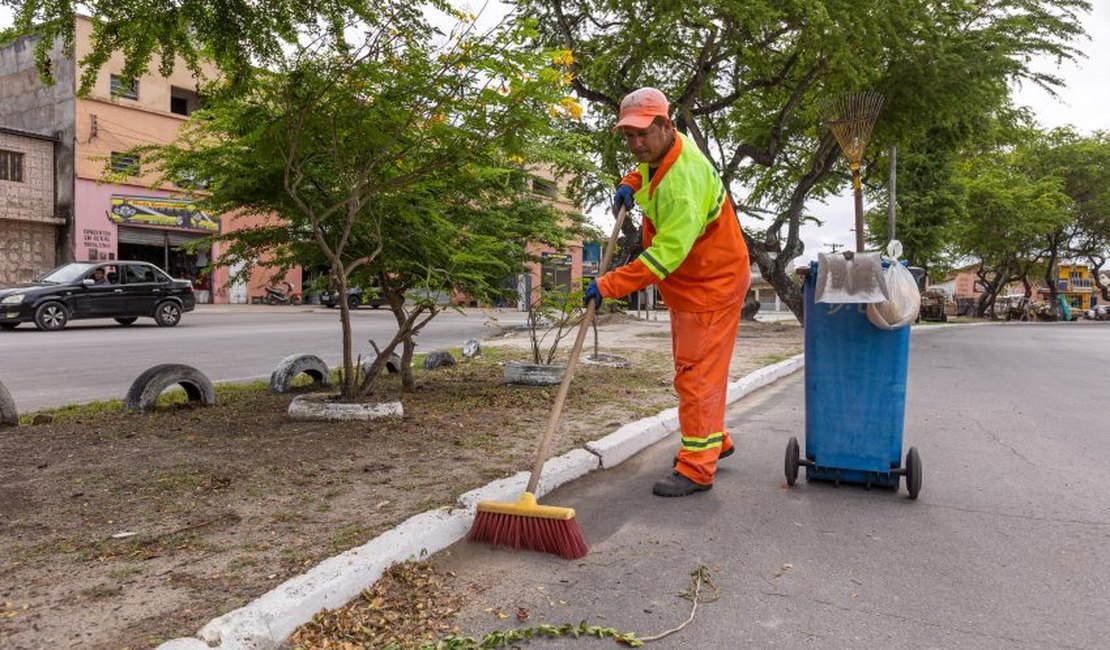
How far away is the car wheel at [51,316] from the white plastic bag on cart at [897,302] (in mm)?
15601

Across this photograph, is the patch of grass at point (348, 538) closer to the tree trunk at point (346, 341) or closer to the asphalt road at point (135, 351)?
the tree trunk at point (346, 341)

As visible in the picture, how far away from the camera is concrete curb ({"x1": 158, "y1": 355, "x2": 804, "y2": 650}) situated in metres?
2.18

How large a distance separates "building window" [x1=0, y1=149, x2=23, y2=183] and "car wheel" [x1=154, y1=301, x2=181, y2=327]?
11953 mm

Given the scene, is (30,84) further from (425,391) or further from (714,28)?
(425,391)

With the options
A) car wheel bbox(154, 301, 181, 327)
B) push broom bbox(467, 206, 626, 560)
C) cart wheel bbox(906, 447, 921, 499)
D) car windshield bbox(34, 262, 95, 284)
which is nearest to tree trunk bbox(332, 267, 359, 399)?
push broom bbox(467, 206, 626, 560)

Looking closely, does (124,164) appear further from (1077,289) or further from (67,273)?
(1077,289)

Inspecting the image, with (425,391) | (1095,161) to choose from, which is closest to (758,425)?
(425,391)

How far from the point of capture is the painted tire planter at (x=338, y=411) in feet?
17.0

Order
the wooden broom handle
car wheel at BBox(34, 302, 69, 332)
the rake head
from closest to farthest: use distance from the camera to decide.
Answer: the wooden broom handle < the rake head < car wheel at BBox(34, 302, 69, 332)

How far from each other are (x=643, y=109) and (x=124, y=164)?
381 cm

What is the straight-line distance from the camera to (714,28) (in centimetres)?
1241

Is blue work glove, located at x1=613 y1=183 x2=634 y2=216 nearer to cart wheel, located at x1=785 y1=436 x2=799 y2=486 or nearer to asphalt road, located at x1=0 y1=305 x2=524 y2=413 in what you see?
cart wheel, located at x1=785 y1=436 x2=799 y2=486

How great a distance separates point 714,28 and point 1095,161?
3607 centimetres

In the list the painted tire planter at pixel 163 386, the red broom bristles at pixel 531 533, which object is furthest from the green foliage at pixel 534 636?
the painted tire planter at pixel 163 386
